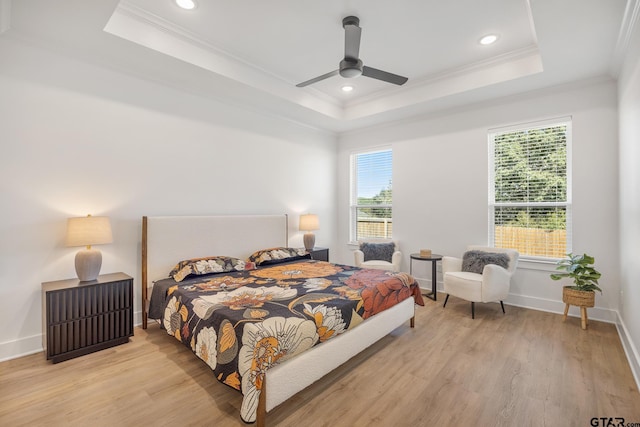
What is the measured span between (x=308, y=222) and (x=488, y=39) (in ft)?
11.1

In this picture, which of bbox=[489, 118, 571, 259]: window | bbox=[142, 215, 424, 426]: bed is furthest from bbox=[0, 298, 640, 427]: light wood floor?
bbox=[489, 118, 571, 259]: window

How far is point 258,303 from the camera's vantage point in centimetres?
233

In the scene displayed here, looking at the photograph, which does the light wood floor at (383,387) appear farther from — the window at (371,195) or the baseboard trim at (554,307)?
the window at (371,195)

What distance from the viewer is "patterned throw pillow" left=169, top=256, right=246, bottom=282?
10.6ft

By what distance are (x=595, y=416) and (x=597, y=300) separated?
2.21 meters

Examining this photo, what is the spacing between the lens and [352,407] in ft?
6.63

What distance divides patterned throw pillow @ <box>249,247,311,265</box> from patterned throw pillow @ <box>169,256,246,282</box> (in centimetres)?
35

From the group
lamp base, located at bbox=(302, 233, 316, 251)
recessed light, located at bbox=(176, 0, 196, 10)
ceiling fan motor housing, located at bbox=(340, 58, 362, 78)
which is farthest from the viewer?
lamp base, located at bbox=(302, 233, 316, 251)

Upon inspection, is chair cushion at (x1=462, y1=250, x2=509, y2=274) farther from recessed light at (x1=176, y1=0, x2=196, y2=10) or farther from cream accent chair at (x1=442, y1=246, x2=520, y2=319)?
recessed light at (x1=176, y1=0, x2=196, y2=10)

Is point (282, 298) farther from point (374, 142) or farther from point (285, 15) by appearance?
point (374, 142)

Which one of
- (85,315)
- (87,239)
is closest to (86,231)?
(87,239)

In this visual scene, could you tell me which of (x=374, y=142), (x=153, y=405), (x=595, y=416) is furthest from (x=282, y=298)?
(x=374, y=142)

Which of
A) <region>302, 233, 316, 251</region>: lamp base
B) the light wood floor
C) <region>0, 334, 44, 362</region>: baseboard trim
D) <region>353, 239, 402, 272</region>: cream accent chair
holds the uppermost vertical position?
<region>302, 233, 316, 251</region>: lamp base

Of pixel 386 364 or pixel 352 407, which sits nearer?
pixel 352 407
